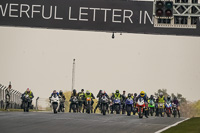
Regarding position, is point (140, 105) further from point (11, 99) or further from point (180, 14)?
point (11, 99)

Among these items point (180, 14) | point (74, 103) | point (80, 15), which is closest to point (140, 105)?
point (180, 14)

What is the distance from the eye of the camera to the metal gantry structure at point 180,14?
21.6m

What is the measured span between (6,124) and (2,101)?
18.6m

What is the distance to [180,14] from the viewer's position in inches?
942

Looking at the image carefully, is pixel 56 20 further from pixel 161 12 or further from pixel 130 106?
pixel 161 12

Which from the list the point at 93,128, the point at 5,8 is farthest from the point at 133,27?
the point at 93,128

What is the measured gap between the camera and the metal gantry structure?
21.6 m

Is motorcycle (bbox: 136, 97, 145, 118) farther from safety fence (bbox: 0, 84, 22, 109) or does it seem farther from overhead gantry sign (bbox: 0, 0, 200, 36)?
safety fence (bbox: 0, 84, 22, 109)

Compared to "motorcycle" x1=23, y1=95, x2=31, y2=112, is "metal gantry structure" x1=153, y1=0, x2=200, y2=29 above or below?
above

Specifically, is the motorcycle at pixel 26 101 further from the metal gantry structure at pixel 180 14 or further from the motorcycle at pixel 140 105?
the metal gantry structure at pixel 180 14

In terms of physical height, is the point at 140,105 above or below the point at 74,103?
below

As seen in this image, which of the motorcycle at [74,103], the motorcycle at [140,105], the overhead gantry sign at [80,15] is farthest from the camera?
the motorcycle at [74,103]

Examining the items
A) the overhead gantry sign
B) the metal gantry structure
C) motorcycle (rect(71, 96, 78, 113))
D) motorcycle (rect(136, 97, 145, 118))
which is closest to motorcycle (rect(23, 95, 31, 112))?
the overhead gantry sign

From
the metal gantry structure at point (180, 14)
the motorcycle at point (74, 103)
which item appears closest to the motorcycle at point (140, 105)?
the metal gantry structure at point (180, 14)
